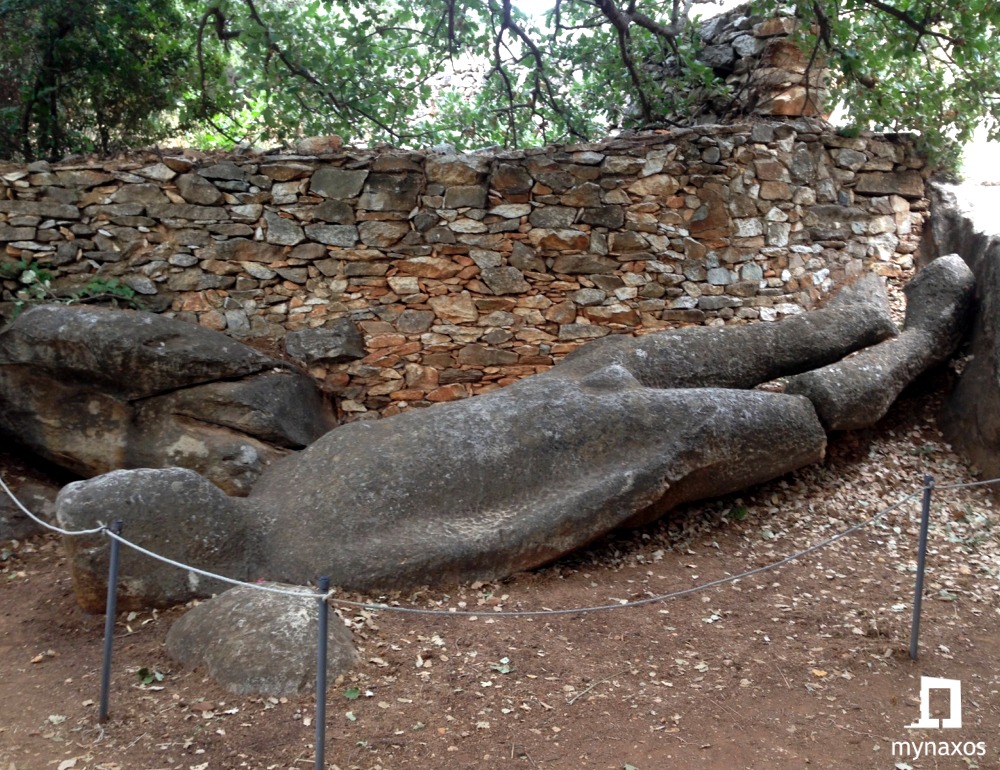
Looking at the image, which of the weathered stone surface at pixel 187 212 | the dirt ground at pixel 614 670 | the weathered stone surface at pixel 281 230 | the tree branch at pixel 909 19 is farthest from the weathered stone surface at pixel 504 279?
the tree branch at pixel 909 19

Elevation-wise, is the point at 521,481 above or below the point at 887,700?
above

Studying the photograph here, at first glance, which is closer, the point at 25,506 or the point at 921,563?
the point at 921,563

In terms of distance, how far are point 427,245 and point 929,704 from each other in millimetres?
3558

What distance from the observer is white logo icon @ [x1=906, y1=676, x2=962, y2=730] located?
2.91 metres

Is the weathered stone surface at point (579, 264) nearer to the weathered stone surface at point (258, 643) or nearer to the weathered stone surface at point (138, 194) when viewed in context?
the weathered stone surface at point (138, 194)

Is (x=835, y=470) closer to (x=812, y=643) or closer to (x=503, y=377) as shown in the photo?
(x=812, y=643)

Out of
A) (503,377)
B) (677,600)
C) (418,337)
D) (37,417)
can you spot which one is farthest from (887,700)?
(37,417)

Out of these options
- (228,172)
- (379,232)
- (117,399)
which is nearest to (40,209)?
(228,172)

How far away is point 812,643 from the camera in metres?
3.44

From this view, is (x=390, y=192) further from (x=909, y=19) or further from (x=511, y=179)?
(x=909, y=19)

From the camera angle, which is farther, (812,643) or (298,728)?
(812,643)

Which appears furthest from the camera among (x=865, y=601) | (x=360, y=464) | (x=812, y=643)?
(x=360, y=464)

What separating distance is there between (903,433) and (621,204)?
2.16m

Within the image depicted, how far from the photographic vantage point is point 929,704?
3018mm
